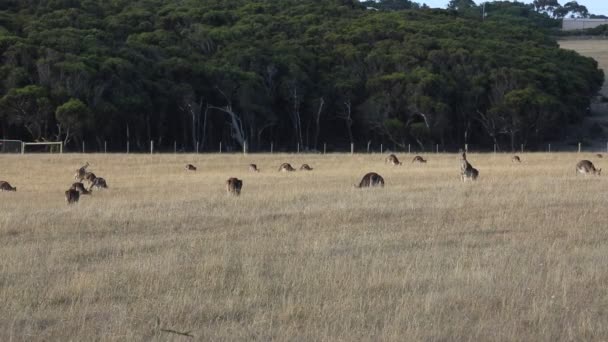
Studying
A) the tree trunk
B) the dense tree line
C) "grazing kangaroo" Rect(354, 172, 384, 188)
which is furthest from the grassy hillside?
"grazing kangaroo" Rect(354, 172, 384, 188)

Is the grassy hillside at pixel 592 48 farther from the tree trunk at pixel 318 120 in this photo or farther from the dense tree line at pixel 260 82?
the tree trunk at pixel 318 120

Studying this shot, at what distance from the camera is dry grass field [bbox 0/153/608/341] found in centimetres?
759

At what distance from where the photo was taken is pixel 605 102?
3433 inches

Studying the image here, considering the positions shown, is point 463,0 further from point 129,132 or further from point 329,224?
point 329,224

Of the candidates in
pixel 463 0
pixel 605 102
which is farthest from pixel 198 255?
pixel 463 0

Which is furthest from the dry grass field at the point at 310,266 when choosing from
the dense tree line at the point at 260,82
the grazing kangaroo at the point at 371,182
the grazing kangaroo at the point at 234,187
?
the dense tree line at the point at 260,82

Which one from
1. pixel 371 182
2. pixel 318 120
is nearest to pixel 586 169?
pixel 371 182

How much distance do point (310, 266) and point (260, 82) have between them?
1981 inches

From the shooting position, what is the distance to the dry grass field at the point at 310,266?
299 inches

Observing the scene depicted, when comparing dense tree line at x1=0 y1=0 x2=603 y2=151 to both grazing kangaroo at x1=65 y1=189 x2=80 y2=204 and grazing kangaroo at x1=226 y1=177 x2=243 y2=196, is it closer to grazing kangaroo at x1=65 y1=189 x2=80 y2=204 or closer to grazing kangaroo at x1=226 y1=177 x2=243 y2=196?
grazing kangaroo at x1=226 y1=177 x2=243 y2=196

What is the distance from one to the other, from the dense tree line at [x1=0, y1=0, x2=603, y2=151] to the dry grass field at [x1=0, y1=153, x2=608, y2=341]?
30334 millimetres

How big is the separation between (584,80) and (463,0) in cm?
11423

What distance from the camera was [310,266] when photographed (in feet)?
33.7

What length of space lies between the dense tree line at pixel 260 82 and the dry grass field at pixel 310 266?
3033cm
